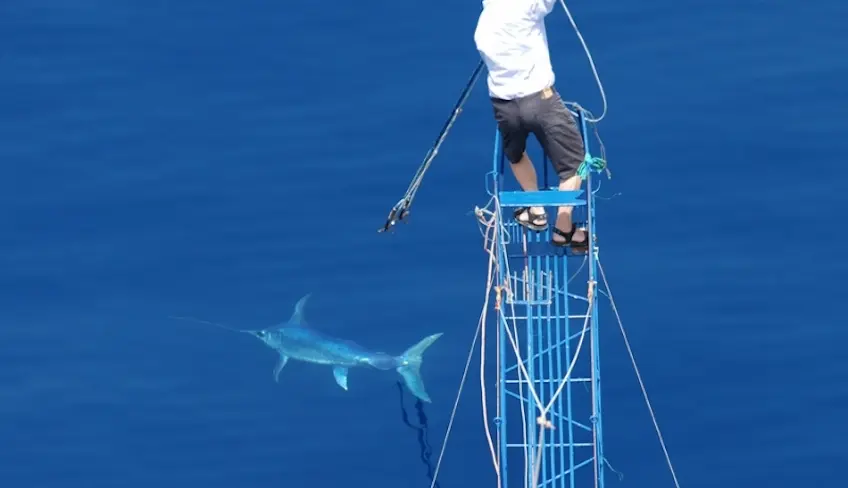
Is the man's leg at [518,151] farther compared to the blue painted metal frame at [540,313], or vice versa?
the man's leg at [518,151]

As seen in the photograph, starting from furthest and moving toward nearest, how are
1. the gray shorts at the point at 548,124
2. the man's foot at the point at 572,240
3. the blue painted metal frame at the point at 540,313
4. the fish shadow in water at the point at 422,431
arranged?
the fish shadow in water at the point at 422,431 < the man's foot at the point at 572,240 < the gray shorts at the point at 548,124 < the blue painted metal frame at the point at 540,313

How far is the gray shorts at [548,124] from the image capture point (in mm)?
16109

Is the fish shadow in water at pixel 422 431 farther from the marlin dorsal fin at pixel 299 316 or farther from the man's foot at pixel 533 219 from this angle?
the man's foot at pixel 533 219

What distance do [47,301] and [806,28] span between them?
31.8 feet

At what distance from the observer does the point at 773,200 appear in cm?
2139

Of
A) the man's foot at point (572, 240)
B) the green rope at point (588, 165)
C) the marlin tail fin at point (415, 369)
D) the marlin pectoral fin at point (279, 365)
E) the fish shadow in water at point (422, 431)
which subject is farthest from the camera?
the marlin pectoral fin at point (279, 365)

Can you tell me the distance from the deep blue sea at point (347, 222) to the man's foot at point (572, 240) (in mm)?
3725

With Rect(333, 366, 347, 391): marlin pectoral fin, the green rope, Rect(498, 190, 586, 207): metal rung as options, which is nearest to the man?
the green rope

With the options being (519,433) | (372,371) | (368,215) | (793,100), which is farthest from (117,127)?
(793,100)

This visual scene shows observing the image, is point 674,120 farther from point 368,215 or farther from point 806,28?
point 368,215

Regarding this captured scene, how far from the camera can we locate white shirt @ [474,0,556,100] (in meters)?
15.7

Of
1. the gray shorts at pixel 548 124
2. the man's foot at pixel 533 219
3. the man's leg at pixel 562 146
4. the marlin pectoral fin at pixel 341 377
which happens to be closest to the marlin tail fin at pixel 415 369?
the marlin pectoral fin at pixel 341 377

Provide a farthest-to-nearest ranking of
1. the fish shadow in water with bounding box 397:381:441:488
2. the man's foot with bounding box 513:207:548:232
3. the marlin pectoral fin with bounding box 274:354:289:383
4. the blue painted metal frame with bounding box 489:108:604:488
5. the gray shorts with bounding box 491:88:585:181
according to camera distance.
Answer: the marlin pectoral fin with bounding box 274:354:289:383 → the fish shadow in water with bounding box 397:381:441:488 → the man's foot with bounding box 513:207:548:232 → the gray shorts with bounding box 491:88:585:181 → the blue painted metal frame with bounding box 489:108:604:488

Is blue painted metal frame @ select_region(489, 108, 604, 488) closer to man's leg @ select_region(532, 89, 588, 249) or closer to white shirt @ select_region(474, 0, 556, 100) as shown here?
man's leg @ select_region(532, 89, 588, 249)
